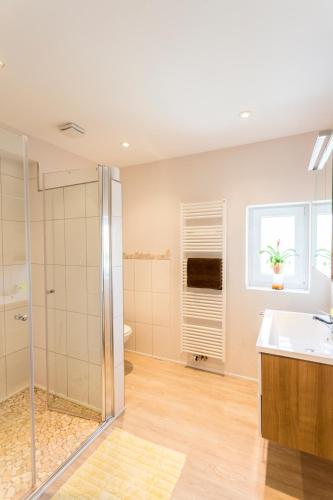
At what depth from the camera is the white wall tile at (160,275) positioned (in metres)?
2.94

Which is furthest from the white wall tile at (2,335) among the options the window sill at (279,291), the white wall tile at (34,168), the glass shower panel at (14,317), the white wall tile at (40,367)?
the window sill at (279,291)

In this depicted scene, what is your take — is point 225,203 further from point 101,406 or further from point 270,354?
point 101,406

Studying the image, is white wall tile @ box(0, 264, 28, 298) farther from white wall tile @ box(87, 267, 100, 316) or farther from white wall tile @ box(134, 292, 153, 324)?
white wall tile @ box(134, 292, 153, 324)

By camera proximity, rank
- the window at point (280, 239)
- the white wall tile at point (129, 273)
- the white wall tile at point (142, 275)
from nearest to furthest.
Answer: the window at point (280, 239)
the white wall tile at point (142, 275)
the white wall tile at point (129, 273)

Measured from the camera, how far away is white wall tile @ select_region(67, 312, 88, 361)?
6.70 feet

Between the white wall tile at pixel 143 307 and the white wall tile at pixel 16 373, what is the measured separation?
1462mm

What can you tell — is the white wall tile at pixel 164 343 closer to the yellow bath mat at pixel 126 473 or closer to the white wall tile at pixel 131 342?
the white wall tile at pixel 131 342

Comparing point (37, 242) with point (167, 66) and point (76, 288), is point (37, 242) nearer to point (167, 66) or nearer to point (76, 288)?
point (76, 288)

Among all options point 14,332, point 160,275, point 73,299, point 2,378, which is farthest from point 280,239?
point 2,378

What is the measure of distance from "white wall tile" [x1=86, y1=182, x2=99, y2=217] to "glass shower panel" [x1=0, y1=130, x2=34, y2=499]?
1.48 feet

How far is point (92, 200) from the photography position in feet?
6.39

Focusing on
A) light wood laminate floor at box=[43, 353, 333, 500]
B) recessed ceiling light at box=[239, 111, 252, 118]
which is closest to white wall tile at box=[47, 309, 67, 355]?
light wood laminate floor at box=[43, 353, 333, 500]

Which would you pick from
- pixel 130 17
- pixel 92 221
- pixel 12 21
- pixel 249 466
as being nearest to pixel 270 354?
pixel 249 466

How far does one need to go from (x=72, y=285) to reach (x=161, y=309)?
1.24 meters
